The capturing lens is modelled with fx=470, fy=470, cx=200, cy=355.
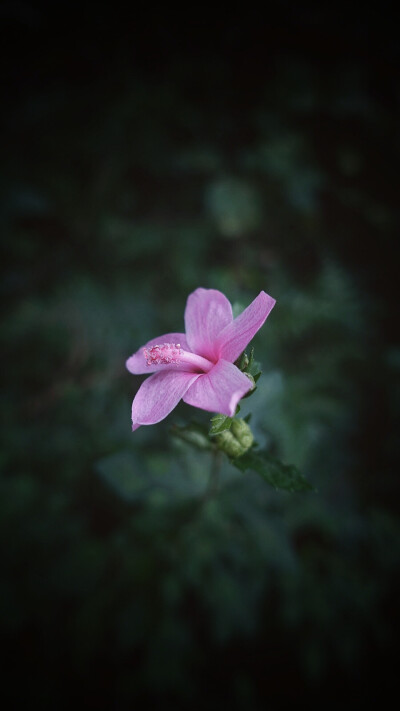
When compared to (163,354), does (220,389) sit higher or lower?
lower

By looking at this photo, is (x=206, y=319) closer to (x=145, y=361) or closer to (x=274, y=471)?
(x=145, y=361)

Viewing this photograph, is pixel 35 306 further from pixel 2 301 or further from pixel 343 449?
pixel 343 449

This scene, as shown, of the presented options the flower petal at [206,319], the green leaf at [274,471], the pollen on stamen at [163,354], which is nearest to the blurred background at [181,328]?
the green leaf at [274,471]

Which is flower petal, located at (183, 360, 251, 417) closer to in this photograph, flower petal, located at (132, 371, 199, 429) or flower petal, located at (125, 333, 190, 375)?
flower petal, located at (132, 371, 199, 429)

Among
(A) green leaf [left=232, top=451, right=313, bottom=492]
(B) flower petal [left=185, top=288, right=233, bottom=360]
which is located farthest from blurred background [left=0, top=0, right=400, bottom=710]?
(B) flower petal [left=185, top=288, right=233, bottom=360]

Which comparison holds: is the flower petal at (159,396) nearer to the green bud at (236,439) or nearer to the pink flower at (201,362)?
the pink flower at (201,362)

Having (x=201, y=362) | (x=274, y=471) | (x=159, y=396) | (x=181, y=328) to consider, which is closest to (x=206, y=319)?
(x=201, y=362)

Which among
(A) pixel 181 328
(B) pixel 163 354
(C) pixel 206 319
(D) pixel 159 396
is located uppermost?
(A) pixel 181 328

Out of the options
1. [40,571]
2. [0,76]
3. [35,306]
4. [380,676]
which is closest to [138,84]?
[0,76]
